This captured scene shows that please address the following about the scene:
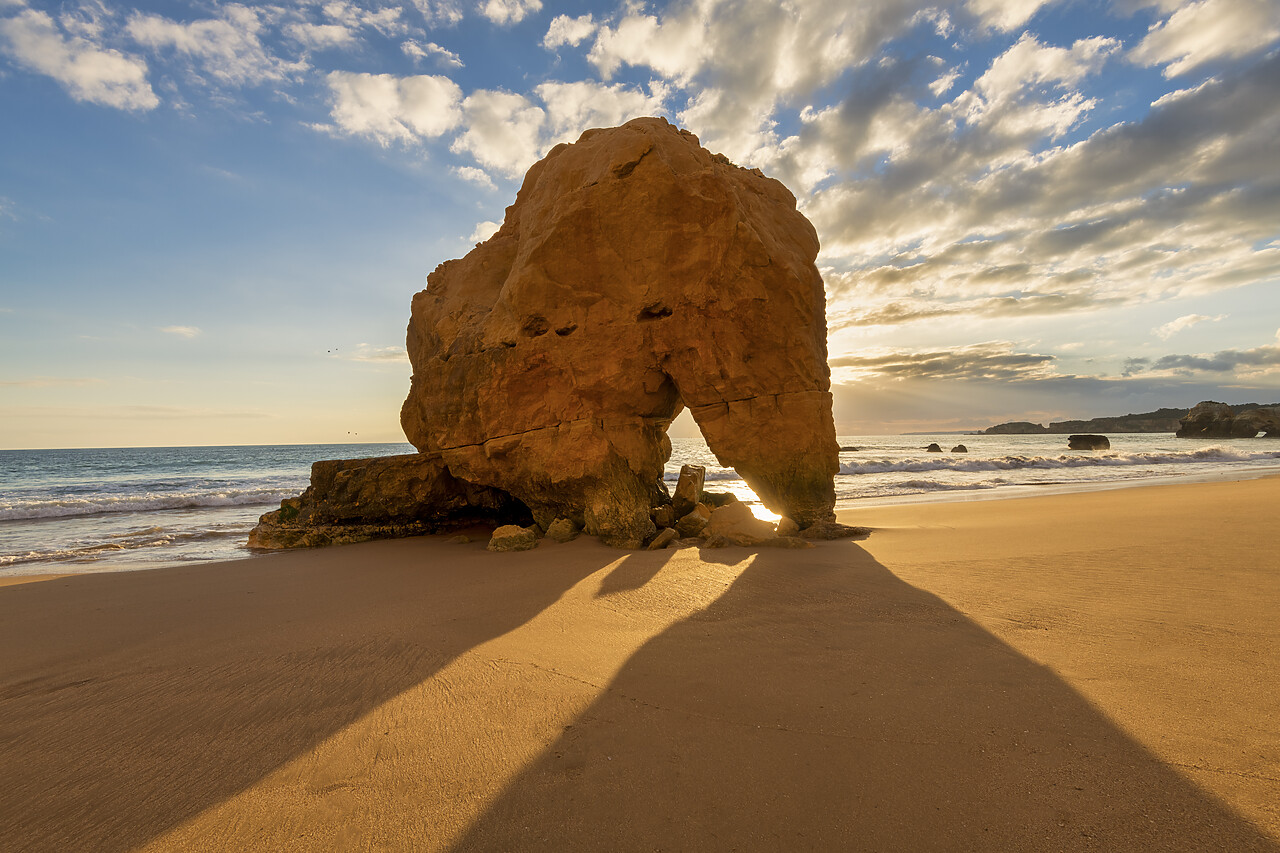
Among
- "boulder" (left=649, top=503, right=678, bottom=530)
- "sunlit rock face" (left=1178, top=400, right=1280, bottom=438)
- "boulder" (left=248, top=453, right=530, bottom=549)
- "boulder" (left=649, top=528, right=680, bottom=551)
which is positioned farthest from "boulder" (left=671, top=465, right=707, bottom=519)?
"sunlit rock face" (left=1178, top=400, right=1280, bottom=438)

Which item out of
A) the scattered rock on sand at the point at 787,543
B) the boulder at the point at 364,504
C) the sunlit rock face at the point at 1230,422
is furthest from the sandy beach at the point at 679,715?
the sunlit rock face at the point at 1230,422

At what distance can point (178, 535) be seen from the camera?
1130 centimetres

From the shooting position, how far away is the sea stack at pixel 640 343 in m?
8.39

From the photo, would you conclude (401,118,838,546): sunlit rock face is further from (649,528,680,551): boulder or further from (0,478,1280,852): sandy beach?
(0,478,1280,852): sandy beach

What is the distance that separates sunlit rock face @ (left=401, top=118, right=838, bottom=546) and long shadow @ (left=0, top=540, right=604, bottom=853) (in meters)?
2.38

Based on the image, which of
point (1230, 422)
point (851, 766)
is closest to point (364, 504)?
point (851, 766)

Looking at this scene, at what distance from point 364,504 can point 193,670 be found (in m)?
6.67

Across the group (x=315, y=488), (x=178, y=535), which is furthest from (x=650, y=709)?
(x=178, y=535)

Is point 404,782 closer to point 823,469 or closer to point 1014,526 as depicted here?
point 823,469

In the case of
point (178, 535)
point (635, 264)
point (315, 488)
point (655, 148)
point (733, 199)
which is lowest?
point (178, 535)

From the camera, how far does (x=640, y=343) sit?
873 centimetres

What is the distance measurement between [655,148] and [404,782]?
8350mm

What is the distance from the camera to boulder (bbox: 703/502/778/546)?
24.6 feet

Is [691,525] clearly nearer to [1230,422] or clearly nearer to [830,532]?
[830,532]
